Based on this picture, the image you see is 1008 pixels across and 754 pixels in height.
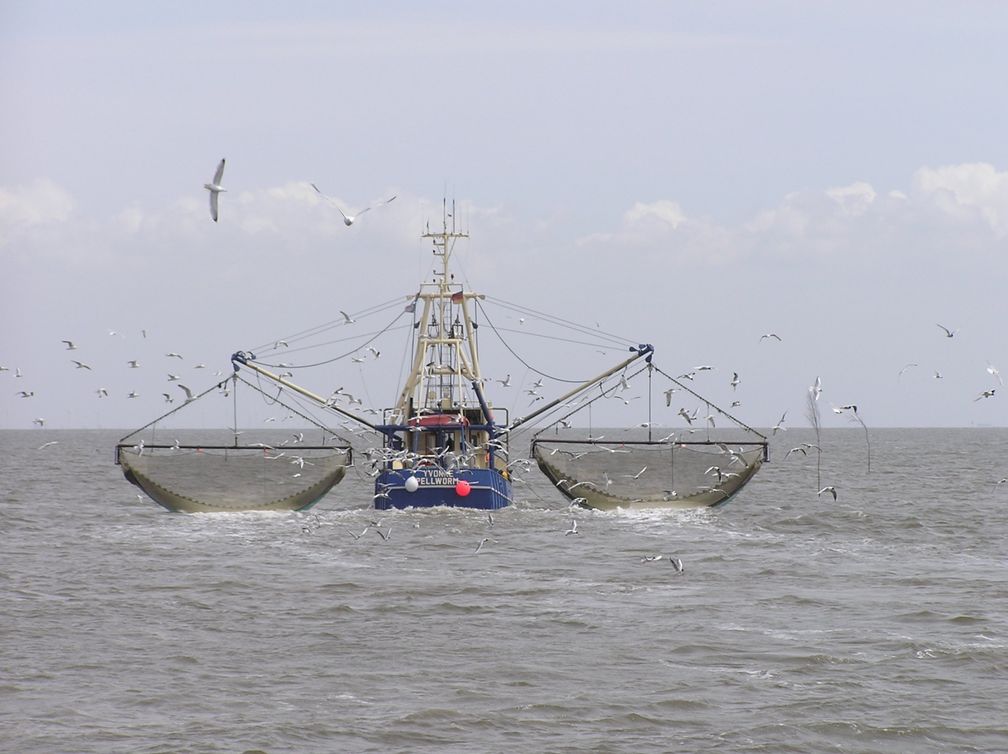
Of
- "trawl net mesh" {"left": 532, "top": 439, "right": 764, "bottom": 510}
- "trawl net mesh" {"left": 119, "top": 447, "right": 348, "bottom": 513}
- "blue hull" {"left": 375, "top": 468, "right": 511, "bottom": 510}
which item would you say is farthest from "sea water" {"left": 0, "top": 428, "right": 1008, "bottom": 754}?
"trawl net mesh" {"left": 532, "top": 439, "right": 764, "bottom": 510}

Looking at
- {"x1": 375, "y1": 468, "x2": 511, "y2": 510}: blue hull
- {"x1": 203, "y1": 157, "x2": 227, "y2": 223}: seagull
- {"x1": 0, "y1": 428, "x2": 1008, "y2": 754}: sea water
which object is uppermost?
{"x1": 203, "y1": 157, "x2": 227, "y2": 223}: seagull

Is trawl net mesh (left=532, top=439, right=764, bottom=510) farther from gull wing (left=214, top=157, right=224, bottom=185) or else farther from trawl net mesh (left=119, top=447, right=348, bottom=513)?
gull wing (left=214, top=157, right=224, bottom=185)

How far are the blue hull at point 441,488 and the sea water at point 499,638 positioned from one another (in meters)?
0.98

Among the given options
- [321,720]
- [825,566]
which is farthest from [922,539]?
[321,720]

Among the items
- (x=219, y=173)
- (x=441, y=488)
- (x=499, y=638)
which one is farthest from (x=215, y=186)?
(x=441, y=488)

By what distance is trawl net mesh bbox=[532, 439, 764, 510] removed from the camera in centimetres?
4847

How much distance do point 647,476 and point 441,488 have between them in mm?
7745

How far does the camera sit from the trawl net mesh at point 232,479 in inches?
1869

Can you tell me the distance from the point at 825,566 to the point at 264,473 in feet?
69.5

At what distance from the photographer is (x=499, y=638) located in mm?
25094

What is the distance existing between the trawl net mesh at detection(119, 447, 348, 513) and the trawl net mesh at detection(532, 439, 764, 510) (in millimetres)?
8034

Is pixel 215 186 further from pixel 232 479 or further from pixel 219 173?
pixel 232 479

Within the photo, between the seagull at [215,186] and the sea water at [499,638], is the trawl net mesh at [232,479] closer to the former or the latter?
the sea water at [499,638]

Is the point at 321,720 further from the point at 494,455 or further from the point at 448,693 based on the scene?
the point at 494,455
